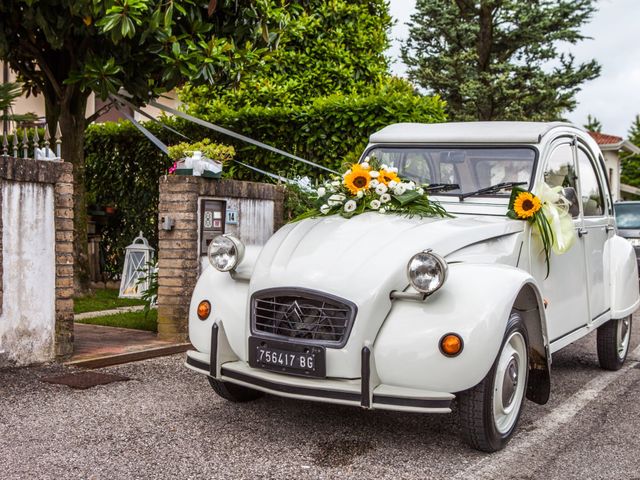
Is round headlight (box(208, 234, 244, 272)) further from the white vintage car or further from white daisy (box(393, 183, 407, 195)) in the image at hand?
white daisy (box(393, 183, 407, 195))

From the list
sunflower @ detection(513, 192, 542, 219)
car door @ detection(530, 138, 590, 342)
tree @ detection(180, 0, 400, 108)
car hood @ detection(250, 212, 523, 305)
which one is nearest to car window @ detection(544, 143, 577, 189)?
car door @ detection(530, 138, 590, 342)

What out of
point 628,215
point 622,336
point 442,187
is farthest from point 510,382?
point 628,215

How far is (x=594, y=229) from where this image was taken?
6223mm

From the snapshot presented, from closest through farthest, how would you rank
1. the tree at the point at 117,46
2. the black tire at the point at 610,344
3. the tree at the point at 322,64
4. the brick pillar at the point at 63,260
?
the brick pillar at the point at 63,260, the black tire at the point at 610,344, the tree at the point at 117,46, the tree at the point at 322,64

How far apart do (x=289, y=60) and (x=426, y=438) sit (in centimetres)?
843

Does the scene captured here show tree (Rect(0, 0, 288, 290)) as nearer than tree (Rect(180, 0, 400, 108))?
Yes

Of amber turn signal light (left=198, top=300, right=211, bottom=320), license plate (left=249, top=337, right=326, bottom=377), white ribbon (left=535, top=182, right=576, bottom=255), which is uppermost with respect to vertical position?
white ribbon (left=535, top=182, right=576, bottom=255)

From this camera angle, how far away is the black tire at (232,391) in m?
4.88

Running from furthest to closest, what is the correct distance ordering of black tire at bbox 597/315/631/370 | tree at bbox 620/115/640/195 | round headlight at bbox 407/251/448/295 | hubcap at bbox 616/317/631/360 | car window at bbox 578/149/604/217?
tree at bbox 620/115/640/195
hubcap at bbox 616/317/631/360
black tire at bbox 597/315/631/370
car window at bbox 578/149/604/217
round headlight at bbox 407/251/448/295

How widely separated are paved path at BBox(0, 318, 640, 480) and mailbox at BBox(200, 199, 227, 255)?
1.87m

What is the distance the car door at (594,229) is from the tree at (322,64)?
17.8 feet

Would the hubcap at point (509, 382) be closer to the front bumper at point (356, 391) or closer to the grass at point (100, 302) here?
the front bumper at point (356, 391)

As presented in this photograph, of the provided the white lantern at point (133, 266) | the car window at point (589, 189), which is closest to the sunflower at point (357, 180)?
the car window at point (589, 189)

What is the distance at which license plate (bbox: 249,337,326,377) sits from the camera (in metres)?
3.98
